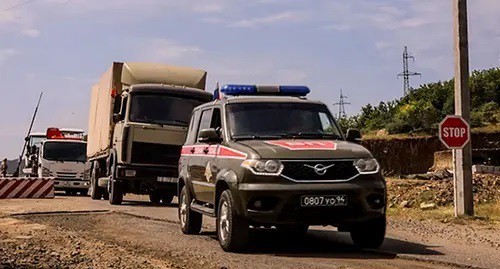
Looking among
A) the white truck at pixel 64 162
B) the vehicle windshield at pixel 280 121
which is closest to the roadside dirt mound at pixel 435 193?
the vehicle windshield at pixel 280 121

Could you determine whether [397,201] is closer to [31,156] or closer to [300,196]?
[300,196]

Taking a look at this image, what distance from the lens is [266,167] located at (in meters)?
8.70

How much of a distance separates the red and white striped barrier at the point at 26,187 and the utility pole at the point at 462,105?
1462 centimetres

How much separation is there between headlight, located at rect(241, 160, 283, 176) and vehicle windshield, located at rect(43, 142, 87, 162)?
22.5 metres

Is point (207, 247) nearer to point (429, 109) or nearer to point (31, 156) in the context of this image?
point (31, 156)

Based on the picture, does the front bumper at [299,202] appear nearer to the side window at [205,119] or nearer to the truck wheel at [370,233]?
the truck wheel at [370,233]

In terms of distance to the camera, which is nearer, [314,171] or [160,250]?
[314,171]

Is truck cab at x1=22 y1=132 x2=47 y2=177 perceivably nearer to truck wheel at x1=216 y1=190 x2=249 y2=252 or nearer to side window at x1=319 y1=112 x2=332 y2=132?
side window at x1=319 y1=112 x2=332 y2=132

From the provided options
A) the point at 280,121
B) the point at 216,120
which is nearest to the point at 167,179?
the point at 216,120

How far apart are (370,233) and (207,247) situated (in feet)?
6.99

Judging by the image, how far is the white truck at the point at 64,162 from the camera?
29.9 m

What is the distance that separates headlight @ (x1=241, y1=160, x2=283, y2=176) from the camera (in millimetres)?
8688

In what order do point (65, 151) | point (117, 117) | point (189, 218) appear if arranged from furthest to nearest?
point (65, 151), point (117, 117), point (189, 218)

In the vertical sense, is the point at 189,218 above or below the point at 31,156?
below
